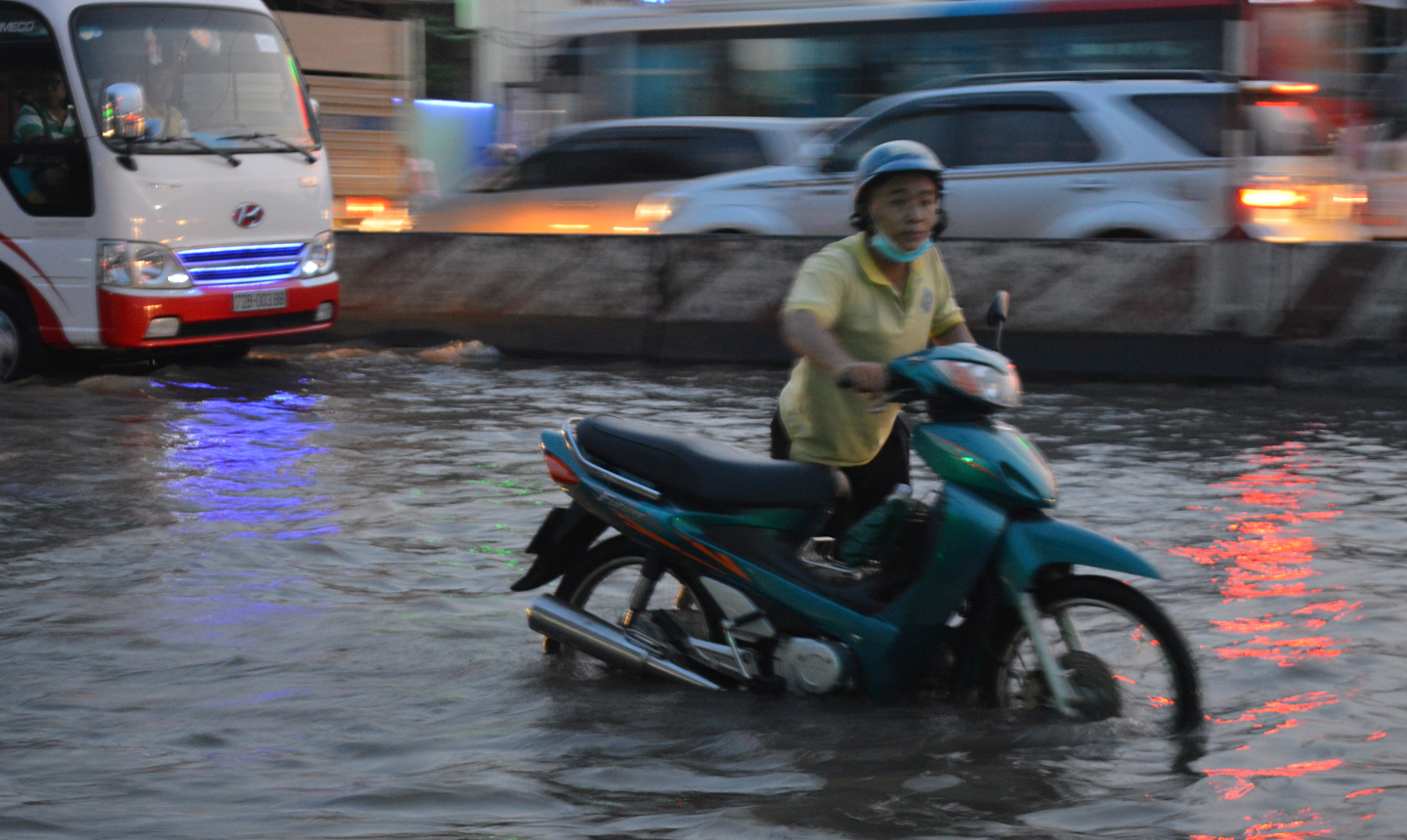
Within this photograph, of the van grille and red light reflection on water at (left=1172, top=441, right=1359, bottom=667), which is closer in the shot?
red light reflection on water at (left=1172, top=441, right=1359, bottom=667)

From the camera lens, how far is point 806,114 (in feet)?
62.4

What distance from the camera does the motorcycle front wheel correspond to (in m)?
3.97

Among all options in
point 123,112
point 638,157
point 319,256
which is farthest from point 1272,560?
point 638,157

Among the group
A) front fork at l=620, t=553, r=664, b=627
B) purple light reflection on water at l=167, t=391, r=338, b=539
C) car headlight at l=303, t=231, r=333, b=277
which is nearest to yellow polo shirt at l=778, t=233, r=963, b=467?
front fork at l=620, t=553, r=664, b=627

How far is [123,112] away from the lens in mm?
10516

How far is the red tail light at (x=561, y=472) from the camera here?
4.63 metres

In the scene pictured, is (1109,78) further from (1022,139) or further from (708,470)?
(708,470)

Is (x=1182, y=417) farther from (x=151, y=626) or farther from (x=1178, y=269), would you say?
(x=151, y=626)

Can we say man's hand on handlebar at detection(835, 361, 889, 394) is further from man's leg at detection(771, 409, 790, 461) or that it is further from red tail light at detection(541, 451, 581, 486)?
red tail light at detection(541, 451, 581, 486)

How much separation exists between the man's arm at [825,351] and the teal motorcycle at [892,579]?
67 mm

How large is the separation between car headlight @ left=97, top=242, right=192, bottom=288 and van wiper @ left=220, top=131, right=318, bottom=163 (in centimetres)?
99

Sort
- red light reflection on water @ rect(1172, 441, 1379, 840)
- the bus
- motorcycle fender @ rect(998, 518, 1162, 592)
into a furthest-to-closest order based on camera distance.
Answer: the bus < motorcycle fender @ rect(998, 518, 1162, 592) < red light reflection on water @ rect(1172, 441, 1379, 840)

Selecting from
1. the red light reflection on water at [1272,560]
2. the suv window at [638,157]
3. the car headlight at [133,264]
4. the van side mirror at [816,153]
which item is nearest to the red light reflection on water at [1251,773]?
the red light reflection on water at [1272,560]

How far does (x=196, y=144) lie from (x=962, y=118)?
234 inches
